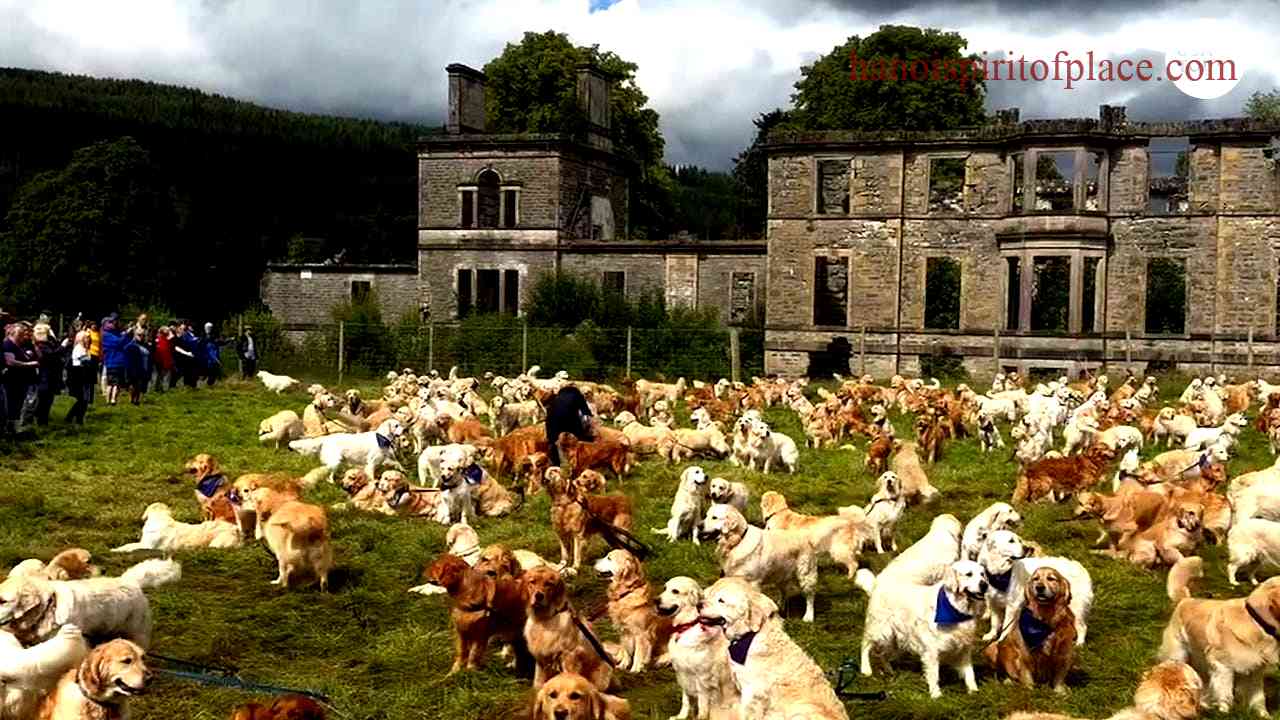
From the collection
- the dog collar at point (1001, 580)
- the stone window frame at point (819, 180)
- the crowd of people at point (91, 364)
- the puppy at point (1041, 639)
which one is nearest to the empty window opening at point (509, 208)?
the stone window frame at point (819, 180)

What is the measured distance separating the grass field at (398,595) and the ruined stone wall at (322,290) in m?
31.0

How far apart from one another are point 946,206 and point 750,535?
37061 mm

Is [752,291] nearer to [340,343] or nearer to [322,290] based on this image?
[340,343]

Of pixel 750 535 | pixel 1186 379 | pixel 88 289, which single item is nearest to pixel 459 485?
pixel 750 535

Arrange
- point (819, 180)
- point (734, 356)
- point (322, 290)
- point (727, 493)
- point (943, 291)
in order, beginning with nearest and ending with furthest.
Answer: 1. point (727, 493)
2. point (734, 356)
3. point (819, 180)
4. point (322, 290)
5. point (943, 291)

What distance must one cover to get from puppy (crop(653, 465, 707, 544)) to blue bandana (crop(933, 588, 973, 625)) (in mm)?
5234

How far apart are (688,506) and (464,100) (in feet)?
128

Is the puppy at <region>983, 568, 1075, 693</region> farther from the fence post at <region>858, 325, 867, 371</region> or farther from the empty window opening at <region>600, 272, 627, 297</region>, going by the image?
the empty window opening at <region>600, 272, 627, 297</region>

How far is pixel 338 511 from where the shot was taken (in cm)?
1480

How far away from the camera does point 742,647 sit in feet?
23.1

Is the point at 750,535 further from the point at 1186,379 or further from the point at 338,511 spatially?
the point at 1186,379

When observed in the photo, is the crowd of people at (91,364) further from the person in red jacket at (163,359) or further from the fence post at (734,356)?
the fence post at (734,356)

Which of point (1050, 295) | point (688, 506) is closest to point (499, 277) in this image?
point (1050, 295)

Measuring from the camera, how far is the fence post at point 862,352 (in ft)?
140
